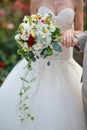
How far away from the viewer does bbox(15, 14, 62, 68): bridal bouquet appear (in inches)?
154

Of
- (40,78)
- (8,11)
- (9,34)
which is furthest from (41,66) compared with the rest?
(8,11)

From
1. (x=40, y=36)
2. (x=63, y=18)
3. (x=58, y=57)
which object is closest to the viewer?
(x=40, y=36)

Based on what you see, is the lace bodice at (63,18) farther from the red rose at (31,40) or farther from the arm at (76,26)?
the red rose at (31,40)

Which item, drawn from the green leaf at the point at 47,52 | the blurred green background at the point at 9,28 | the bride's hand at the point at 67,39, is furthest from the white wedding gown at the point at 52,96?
the blurred green background at the point at 9,28

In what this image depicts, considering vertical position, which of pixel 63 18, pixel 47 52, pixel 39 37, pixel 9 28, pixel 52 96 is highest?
pixel 63 18

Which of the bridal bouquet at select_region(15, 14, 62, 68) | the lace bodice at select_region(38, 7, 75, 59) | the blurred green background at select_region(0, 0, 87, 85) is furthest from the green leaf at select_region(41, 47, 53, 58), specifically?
the blurred green background at select_region(0, 0, 87, 85)

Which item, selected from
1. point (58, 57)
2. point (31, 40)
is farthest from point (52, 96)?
point (31, 40)

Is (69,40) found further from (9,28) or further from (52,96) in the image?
(9,28)

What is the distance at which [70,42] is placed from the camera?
3908 mm

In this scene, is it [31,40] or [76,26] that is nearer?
[31,40]

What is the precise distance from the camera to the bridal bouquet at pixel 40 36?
3.90m

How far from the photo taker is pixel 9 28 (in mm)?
7781

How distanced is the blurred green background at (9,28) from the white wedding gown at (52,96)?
1931 millimetres

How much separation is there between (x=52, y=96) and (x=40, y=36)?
1.94ft
